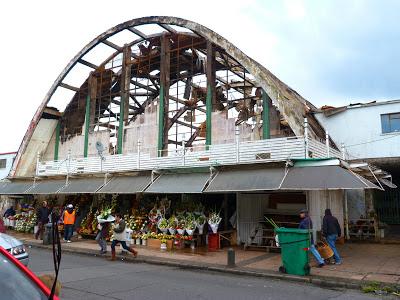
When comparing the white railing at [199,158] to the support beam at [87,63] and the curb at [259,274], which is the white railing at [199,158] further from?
the support beam at [87,63]


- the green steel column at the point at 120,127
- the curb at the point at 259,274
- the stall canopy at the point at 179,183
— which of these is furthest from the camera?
the green steel column at the point at 120,127

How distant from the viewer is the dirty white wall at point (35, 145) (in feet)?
76.5

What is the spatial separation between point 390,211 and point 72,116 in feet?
62.7

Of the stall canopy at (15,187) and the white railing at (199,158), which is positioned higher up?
the white railing at (199,158)

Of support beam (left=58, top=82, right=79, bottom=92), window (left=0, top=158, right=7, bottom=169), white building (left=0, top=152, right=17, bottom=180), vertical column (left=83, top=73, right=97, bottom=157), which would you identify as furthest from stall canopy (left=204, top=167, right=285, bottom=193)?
window (left=0, top=158, right=7, bottom=169)

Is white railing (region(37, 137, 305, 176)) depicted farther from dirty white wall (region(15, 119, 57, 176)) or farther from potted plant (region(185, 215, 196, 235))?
dirty white wall (region(15, 119, 57, 176))

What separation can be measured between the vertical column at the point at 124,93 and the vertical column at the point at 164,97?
2.44 meters

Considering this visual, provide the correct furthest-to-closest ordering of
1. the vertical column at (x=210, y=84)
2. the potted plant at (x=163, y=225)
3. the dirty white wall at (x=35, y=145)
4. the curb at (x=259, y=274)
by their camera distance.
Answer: the dirty white wall at (x=35, y=145) → the vertical column at (x=210, y=84) → the potted plant at (x=163, y=225) → the curb at (x=259, y=274)

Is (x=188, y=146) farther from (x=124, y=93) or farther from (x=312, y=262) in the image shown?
(x=312, y=262)

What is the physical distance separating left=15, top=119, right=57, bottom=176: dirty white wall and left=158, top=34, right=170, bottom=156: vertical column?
920cm

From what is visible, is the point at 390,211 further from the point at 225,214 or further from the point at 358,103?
the point at 225,214

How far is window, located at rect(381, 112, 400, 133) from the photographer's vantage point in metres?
17.2

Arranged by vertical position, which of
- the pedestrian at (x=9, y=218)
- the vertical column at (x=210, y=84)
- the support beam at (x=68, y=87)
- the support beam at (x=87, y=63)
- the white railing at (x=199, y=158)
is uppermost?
the support beam at (x=87, y=63)

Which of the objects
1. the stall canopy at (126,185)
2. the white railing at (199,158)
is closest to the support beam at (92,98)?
the white railing at (199,158)
